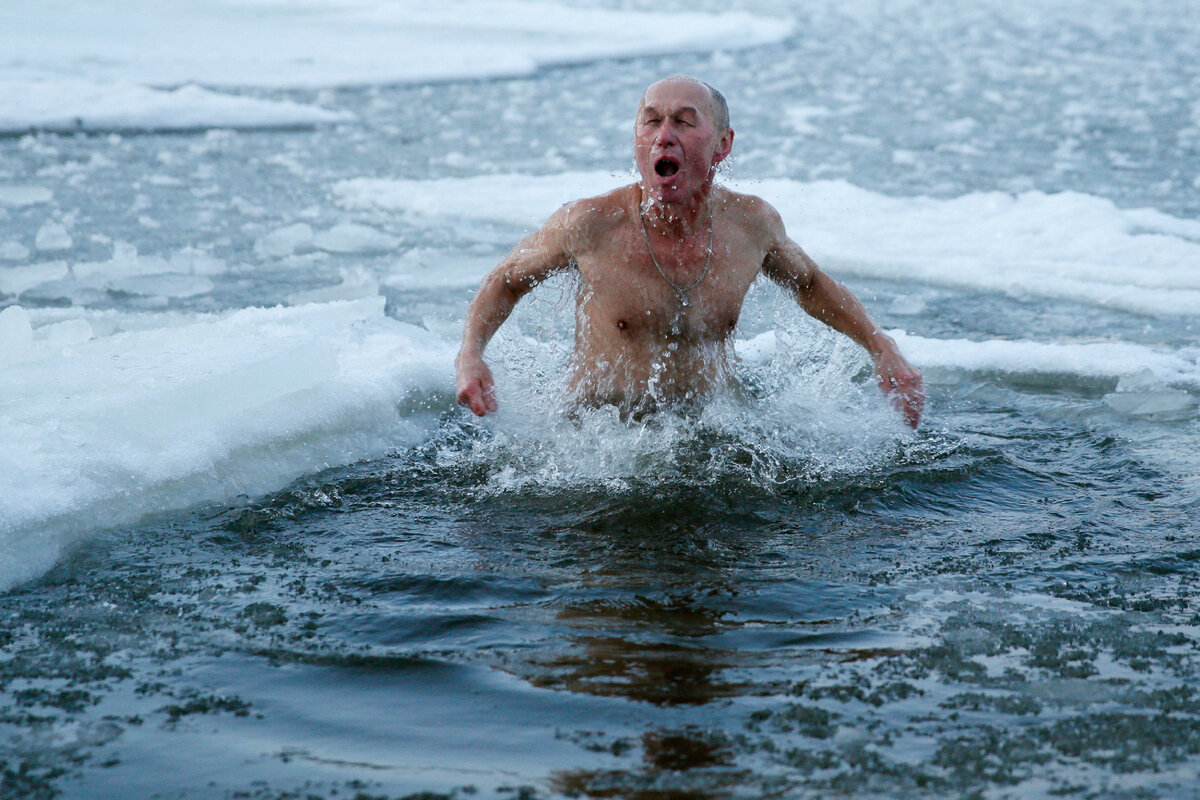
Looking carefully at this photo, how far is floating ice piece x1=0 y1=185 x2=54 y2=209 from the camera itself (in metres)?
8.06

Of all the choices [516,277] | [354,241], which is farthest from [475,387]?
[354,241]

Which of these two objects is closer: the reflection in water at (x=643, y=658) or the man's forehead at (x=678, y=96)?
the reflection in water at (x=643, y=658)

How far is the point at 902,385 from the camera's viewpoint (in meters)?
3.96

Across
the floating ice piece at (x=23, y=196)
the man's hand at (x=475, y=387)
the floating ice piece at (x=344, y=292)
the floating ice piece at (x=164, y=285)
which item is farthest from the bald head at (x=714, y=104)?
the floating ice piece at (x=23, y=196)

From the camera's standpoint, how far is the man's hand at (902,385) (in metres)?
3.94

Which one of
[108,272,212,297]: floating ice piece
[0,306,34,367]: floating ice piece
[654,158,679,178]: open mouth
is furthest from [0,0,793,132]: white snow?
[654,158,679,178]: open mouth

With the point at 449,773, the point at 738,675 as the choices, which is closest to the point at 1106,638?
the point at 738,675

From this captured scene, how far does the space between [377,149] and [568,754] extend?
867 centimetres

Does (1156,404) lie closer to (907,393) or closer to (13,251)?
(907,393)

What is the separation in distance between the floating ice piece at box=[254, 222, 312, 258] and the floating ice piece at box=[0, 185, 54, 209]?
1.83 metres

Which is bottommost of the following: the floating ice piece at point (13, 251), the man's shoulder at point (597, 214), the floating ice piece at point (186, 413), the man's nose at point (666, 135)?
the floating ice piece at point (186, 413)

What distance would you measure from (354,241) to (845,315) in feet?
12.6

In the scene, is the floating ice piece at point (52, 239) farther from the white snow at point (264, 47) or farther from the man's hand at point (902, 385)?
the man's hand at point (902, 385)

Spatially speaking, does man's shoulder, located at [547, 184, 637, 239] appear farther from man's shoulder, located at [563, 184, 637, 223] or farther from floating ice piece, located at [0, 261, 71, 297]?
floating ice piece, located at [0, 261, 71, 297]
